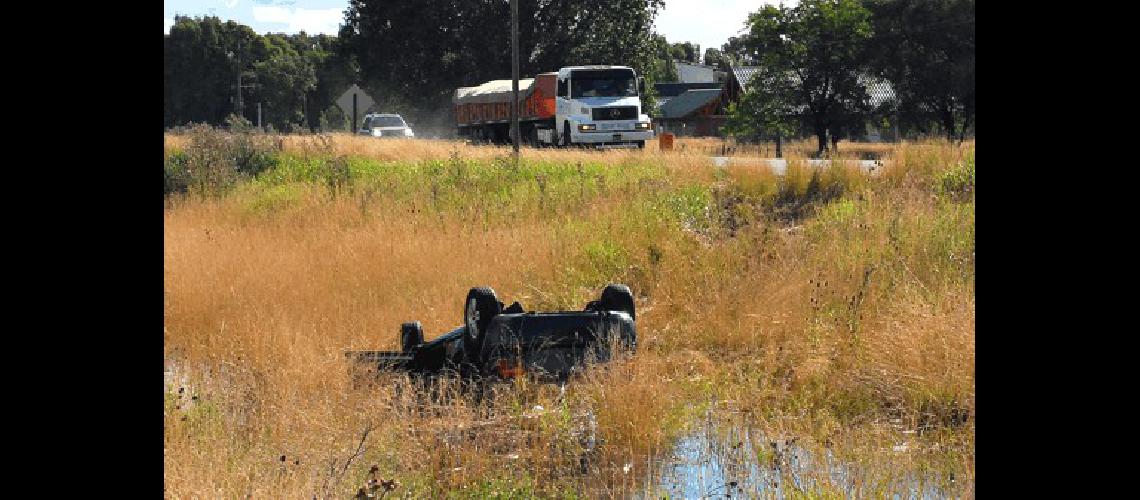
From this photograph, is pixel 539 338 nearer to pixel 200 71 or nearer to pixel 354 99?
pixel 354 99

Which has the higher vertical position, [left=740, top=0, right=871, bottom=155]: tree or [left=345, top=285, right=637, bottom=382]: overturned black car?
[left=740, top=0, right=871, bottom=155]: tree

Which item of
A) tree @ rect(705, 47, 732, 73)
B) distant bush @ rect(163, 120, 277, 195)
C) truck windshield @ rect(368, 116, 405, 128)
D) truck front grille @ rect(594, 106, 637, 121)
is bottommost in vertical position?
distant bush @ rect(163, 120, 277, 195)

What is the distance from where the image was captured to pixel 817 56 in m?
41.7

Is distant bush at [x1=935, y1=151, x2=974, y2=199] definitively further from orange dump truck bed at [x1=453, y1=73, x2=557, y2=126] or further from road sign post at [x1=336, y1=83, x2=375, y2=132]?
road sign post at [x1=336, y1=83, x2=375, y2=132]

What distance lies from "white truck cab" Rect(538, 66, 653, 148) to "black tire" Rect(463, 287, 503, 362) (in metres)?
28.4

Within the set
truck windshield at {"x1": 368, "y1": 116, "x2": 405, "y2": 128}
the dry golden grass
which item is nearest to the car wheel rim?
the dry golden grass

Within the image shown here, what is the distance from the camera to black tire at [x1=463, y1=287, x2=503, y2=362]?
25.8ft

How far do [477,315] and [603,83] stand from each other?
29884 millimetres

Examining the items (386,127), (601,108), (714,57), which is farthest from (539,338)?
(714,57)
